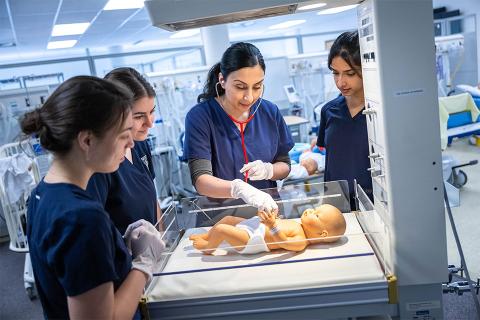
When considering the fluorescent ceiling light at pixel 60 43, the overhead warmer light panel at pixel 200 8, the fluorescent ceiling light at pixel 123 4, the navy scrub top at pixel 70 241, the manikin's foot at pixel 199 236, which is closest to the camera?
the navy scrub top at pixel 70 241

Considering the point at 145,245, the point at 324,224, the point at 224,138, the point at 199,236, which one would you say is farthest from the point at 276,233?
the point at 224,138

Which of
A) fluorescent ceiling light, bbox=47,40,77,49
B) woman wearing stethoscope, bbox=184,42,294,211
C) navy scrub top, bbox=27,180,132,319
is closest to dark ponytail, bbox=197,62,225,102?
woman wearing stethoscope, bbox=184,42,294,211

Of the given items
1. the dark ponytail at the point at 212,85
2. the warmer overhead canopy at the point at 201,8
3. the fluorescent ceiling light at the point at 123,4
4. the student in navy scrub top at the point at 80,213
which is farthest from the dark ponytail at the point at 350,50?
the fluorescent ceiling light at the point at 123,4

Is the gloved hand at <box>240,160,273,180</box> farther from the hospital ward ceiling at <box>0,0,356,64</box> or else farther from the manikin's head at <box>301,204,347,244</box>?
the hospital ward ceiling at <box>0,0,356,64</box>

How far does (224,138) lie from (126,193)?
1.85 feet

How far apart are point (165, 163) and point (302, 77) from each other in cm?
251

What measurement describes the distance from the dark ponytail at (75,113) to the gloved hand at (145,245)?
0.36 m

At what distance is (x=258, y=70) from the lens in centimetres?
169

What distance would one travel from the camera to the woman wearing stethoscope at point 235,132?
66.4 inches

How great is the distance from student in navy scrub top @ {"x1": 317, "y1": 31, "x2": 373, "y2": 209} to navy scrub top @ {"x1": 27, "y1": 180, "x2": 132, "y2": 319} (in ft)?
3.27

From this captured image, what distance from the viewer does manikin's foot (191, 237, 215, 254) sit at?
4.39ft

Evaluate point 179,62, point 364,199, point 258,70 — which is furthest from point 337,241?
point 179,62

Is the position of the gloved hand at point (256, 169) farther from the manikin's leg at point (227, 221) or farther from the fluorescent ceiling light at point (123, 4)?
the fluorescent ceiling light at point (123, 4)

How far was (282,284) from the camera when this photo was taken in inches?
43.3
